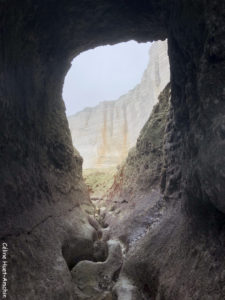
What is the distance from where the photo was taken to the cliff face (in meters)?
33.6

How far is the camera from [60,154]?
19.9 feet

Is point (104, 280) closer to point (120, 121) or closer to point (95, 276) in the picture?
point (95, 276)

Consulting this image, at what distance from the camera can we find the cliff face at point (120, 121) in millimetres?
33594

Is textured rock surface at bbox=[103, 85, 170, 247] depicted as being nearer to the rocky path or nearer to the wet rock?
the rocky path

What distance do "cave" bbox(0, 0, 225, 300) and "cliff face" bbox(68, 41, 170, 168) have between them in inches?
1039

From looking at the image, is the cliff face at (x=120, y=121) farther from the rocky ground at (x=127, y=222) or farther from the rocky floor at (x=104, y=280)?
the rocky floor at (x=104, y=280)

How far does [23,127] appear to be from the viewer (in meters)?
4.21

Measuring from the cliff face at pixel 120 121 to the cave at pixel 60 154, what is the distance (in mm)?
26400

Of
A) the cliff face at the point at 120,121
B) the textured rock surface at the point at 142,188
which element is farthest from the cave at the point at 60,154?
the cliff face at the point at 120,121

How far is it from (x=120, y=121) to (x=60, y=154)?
108 feet

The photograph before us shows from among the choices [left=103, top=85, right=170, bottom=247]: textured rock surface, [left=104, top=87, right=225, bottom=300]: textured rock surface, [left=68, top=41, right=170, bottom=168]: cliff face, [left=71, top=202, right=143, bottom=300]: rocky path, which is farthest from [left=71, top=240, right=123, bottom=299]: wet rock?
[left=68, top=41, right=170, bottom=168]: cliff face

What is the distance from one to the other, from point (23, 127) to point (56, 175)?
5.43 feet

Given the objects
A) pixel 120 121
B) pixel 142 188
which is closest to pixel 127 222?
pixel 142 188

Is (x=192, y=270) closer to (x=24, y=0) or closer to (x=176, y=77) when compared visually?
(x=176, y=77)
